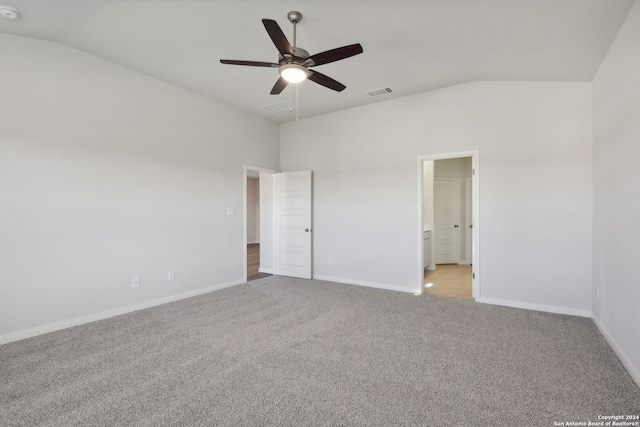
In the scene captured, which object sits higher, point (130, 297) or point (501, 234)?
point (501, 234)

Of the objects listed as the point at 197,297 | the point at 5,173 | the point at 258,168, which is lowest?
the point at 197,297

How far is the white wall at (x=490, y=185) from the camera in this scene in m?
3.63

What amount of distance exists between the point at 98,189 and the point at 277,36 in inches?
111

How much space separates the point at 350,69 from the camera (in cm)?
371

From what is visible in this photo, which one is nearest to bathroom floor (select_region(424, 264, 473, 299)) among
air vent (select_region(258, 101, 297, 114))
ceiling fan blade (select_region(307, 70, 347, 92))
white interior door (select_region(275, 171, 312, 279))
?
white interior door (select_region(275, 171, 312, 279))

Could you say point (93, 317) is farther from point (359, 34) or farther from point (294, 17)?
point (359, 34)

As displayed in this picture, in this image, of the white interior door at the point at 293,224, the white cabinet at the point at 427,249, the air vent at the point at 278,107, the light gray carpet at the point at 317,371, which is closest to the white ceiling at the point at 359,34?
the air vent at the point at 278,107

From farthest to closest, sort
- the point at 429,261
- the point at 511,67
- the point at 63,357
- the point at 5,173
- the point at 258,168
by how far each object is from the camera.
A: the point at 429,261 → the point at 258,168 → the point at 511,67 → the point at 5,173 → the point at 63,357

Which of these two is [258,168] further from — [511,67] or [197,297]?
[511,67]

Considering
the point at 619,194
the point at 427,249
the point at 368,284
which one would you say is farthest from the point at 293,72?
the point at 427,249

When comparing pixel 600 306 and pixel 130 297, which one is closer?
pixel 600 306

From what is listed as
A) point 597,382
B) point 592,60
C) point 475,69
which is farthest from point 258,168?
point 597,382

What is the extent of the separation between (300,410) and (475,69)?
13.5 feet

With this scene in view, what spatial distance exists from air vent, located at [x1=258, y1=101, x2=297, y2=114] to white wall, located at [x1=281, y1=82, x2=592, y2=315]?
79 cm
